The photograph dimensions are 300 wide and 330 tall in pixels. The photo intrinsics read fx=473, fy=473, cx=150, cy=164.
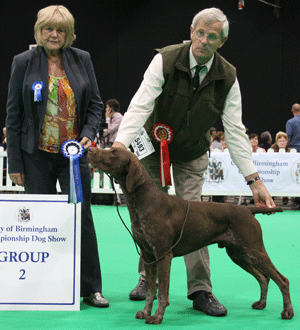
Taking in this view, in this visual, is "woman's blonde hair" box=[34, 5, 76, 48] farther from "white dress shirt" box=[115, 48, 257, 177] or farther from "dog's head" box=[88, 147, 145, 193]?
"dog's head" box=[88, 147, 145, 193]

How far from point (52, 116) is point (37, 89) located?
20 cm

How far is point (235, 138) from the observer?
3.15 metres

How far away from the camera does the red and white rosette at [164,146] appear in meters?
3.07

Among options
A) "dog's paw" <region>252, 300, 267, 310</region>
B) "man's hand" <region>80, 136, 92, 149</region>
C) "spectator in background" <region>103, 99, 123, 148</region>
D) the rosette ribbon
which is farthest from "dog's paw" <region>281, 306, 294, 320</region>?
"spectator in background" <region>103, 99, 123, 148</region>

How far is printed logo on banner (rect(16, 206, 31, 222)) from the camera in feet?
9.66

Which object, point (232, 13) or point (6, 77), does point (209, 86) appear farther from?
point (6, 77)

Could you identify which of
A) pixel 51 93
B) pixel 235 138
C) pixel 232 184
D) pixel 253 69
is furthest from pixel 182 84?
pixel 253 69

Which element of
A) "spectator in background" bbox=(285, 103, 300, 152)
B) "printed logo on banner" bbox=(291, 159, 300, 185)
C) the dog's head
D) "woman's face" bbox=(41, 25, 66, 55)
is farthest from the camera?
"spectator in background" bbox=(285, 103, 300, 152)

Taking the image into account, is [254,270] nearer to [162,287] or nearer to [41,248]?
[162,287]

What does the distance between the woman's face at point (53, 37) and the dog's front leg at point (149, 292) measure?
148 cm

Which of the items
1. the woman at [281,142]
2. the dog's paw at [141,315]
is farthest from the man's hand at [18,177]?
the woman at [281,142]

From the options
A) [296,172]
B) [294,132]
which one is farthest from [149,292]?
[294,132]

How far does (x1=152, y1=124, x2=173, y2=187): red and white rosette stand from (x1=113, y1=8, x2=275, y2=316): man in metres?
0.03

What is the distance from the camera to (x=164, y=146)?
3064mm
